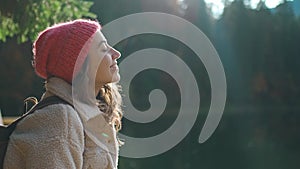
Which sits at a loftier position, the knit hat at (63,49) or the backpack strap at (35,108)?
the knit hat at (63,49)

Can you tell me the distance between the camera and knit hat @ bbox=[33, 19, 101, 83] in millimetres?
1311

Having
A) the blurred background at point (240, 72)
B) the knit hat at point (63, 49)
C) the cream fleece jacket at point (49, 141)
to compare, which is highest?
the blurred background at point (240, 72)

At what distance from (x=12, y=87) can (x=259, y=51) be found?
5.15 metres

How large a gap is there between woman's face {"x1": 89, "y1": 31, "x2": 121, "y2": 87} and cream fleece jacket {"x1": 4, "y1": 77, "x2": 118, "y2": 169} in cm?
17

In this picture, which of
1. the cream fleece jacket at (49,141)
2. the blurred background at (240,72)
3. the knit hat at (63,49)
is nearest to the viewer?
the cream fleece jacket at (49,141)

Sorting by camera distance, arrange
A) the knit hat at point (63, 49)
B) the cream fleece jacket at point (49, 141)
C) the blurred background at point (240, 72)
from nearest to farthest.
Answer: the cream fleece jacket at point (49, 141), the knit hat at point (63, 49), the blurred background at point (240, 72)

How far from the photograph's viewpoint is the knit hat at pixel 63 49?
1.31m

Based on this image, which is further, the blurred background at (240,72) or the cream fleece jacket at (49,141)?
the blurred background at (240,72)

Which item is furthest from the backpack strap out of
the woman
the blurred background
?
the blurred background

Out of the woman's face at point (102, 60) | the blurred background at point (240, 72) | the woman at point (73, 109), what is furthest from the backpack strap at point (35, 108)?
the blurred background at point (240, 72)

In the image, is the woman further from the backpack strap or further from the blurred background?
the blurred background

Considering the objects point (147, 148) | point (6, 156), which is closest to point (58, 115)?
point (6, 156)

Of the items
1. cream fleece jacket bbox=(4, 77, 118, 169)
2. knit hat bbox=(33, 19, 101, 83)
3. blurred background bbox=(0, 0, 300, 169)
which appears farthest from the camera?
blurred background bbox=(0, 0, 300, 169)

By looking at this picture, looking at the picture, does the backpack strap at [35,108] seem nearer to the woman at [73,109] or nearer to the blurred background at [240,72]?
the woman at [73,109]
